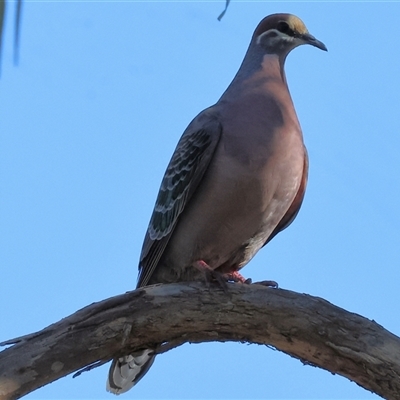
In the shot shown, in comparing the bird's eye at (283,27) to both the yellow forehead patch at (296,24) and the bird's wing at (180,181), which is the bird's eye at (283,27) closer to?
the yellow forehead patch at (296,24)

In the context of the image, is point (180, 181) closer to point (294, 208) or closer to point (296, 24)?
point (294, 208)

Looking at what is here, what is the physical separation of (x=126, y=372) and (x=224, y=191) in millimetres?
1191

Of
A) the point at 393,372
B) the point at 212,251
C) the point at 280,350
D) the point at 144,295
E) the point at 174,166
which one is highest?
the point at 174,166

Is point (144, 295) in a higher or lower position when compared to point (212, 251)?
lower

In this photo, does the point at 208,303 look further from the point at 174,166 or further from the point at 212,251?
the point at 174,166

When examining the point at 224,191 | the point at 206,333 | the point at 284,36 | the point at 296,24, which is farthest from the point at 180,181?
the point at 296,24

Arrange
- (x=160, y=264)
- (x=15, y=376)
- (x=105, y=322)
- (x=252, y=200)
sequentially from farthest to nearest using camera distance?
(x=160, y=264) < (x=252, y=200) < (x=105, y=322) < (x=15, y=376)

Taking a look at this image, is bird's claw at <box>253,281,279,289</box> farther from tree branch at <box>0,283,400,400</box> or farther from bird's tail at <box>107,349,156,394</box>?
bird's tail at <box>107,349,156,394</box>

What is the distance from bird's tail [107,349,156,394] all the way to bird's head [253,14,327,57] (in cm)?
234

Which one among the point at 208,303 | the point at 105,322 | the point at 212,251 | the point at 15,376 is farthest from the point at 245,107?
the point at 15,376

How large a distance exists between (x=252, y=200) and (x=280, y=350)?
3.23ft

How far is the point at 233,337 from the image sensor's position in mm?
3848

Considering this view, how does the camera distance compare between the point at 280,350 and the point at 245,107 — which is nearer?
the point at 280,350

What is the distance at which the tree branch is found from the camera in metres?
3.40
